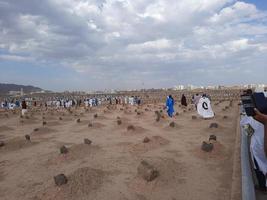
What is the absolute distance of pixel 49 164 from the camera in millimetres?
11445

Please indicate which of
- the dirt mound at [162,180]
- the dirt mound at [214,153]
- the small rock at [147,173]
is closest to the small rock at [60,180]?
the dirt mound at [162,180]

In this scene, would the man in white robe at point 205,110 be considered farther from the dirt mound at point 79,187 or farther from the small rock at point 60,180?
the small rock at point 60,180

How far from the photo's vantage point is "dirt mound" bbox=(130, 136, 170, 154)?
42.6 feet

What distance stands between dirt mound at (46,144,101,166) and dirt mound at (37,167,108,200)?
2646 mm

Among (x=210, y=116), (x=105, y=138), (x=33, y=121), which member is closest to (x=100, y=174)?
(x=105, y=138)

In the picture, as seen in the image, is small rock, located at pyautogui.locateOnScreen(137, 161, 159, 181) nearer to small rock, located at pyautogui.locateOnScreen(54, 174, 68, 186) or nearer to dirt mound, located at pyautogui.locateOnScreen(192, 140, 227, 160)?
small rock, located at pyautogui.locateOnScreen(54, 174, 68, 186)

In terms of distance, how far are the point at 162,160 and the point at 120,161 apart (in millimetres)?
1479

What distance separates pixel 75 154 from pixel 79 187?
395 centimetres

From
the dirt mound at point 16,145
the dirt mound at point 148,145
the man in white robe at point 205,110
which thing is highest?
the man in white robe at point 205,110

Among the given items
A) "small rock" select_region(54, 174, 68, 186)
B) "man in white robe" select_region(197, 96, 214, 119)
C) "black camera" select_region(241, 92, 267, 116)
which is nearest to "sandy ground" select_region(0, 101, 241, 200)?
"small rock" select_region(54, 174, 68, 186)

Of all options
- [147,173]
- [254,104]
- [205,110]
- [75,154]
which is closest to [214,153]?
[147,173]

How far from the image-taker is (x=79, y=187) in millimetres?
8445

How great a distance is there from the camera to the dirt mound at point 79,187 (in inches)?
318

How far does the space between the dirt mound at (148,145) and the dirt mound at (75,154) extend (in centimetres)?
146
